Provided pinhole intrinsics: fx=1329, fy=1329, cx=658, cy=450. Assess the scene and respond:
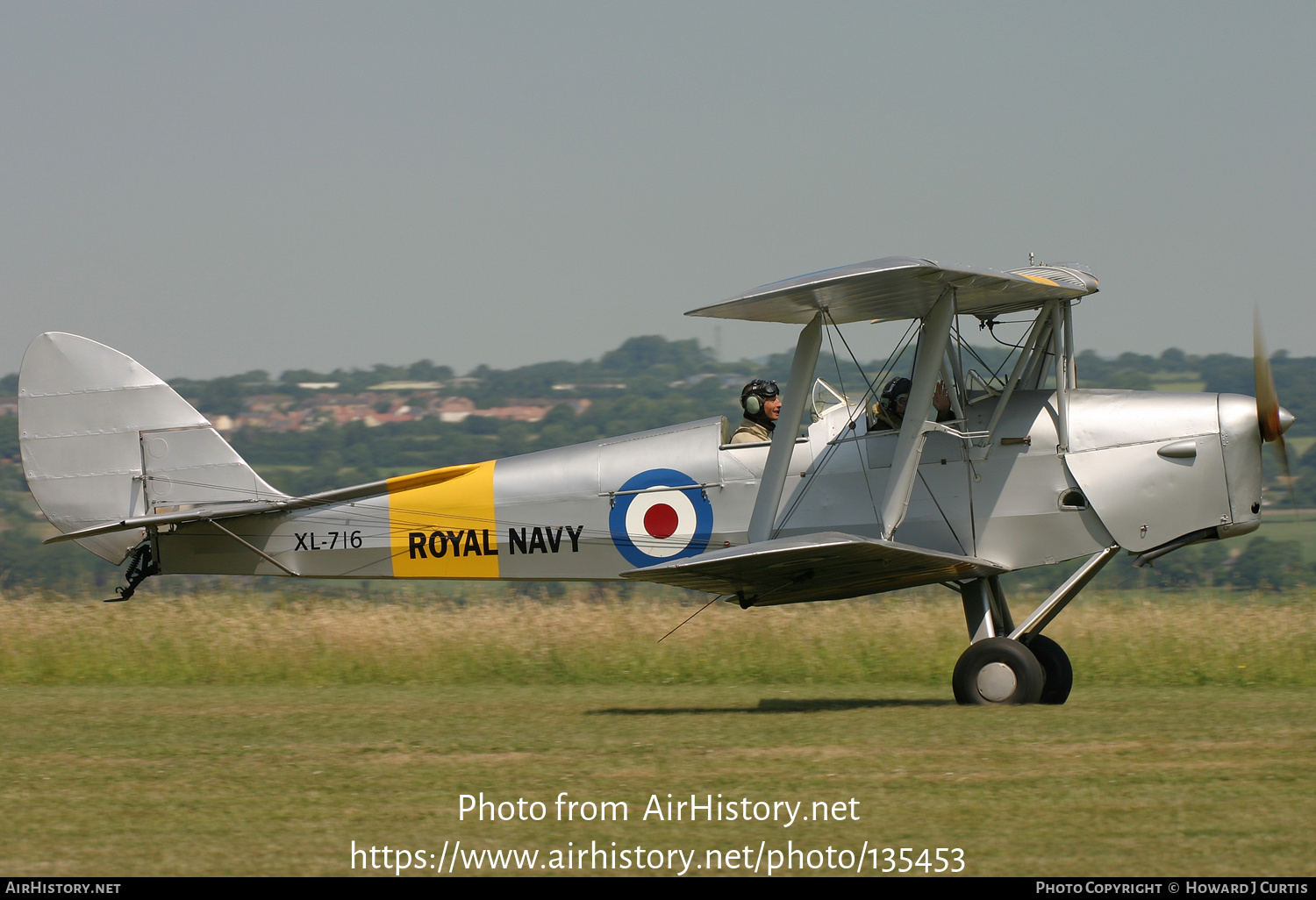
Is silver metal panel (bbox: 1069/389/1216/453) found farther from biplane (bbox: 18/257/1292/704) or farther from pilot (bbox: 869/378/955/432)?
pilot (bbox: 869/378/955/432)

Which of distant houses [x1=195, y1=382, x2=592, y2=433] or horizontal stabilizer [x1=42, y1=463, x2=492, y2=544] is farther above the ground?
horizontal stabilizer [x1=42, y1=463, x2=492, y2=544]

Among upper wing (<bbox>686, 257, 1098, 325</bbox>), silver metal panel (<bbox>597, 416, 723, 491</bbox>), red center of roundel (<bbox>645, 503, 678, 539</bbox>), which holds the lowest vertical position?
red center of roundel (<bbox>645, 503, 678, 539</bbox>)

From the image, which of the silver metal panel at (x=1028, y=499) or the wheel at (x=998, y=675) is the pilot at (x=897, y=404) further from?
the wheel at (x=998, y=675)

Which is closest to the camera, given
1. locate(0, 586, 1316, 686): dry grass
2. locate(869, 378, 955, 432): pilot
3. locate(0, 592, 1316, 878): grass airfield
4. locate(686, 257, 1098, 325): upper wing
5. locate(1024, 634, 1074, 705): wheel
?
locate(0, 592, 1316, 878): grass airfield

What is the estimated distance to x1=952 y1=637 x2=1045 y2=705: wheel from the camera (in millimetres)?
8117

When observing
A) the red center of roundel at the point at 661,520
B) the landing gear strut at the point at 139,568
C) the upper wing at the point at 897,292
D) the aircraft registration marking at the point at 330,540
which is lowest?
the landing gear strut at the point at 139,568

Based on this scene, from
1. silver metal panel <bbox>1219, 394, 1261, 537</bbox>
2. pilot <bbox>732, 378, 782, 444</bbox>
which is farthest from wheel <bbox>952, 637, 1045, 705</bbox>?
pilot <bbox>732, 378, 782, 444</bbox>

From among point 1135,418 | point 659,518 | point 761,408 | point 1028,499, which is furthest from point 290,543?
point 1135,418

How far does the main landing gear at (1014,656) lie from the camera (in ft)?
26.7

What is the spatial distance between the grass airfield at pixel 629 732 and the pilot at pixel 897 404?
1877 millimetres

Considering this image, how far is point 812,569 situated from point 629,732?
5.08 ft

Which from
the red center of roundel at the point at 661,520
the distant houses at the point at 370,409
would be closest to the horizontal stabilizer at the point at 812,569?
the red center of roundel at the point at 661,520

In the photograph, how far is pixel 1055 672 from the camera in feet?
29.4

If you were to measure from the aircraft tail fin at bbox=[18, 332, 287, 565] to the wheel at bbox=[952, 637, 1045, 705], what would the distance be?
215 inches
